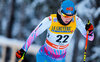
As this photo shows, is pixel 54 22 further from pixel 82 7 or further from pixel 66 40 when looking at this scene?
pixel 82 7

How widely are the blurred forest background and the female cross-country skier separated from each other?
23.3 inches

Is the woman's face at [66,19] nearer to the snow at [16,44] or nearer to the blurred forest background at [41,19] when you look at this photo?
the blurred forest background at [41,19]

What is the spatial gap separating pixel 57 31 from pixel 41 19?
399cm

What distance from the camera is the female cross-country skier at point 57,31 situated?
1.91 metres

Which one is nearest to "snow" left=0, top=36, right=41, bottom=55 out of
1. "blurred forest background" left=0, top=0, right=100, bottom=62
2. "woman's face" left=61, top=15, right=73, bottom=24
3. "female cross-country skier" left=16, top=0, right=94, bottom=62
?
"blurred forest background" left=0, top=0, right=100, bottom=62

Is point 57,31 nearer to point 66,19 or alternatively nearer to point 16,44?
point 66,19

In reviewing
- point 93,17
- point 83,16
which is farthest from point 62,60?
point 83,16

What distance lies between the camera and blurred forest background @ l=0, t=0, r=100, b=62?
3.37m

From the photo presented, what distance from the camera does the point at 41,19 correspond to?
5973mm

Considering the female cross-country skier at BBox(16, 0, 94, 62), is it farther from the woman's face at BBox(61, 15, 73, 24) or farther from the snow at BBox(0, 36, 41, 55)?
the snow at BBox(0, 36, 41, 55)

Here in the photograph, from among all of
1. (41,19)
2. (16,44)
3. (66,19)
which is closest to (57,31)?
(66,19)

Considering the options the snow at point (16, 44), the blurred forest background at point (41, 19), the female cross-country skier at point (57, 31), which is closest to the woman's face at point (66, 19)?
the female cross-country skier at point (57, 31)

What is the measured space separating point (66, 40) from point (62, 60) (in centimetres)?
28

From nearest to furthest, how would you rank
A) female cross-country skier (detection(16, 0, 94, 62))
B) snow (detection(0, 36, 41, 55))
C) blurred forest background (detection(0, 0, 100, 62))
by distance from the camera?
female cross-country skier (detection(16, 0, 94, 62)) → snow (detection(0, 36, 41, 55)) → blurred forest background (detection(0, 0, 100, 62))
